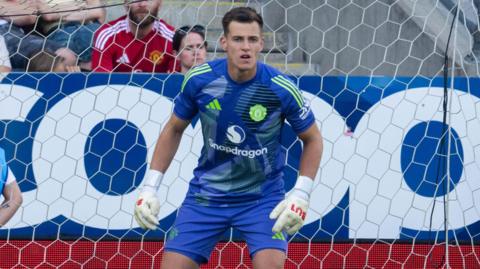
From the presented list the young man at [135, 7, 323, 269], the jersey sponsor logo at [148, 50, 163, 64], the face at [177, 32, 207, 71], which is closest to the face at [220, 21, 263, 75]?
the young man at [135, 7, 323, 269]

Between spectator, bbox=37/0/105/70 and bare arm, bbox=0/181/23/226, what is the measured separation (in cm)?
101

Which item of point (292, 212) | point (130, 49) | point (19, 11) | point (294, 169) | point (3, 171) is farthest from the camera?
point (19, 11)

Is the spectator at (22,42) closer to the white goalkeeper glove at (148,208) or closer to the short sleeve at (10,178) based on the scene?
the short sleeve at (10,178)

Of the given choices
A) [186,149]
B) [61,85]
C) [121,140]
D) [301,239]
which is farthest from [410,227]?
[61,85]

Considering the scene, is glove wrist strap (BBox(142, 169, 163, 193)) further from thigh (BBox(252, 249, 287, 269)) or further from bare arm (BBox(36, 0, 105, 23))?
bare arm (BBox(36, 0, 105, 23))

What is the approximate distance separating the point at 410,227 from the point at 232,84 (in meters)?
2.12

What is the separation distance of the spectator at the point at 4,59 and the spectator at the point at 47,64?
0.47ft

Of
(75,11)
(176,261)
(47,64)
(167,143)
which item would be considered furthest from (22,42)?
(176,261)

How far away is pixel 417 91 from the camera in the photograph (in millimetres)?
6844

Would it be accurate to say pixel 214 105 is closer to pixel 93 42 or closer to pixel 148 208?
pixel 148 208

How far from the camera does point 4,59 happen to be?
7.00 meters

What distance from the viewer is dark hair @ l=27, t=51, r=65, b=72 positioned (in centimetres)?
693

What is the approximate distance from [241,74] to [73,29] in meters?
2.27

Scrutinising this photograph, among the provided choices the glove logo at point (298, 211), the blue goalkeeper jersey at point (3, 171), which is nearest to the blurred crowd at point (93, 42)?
the blue goalkeeper jersey at point (3, 171)
